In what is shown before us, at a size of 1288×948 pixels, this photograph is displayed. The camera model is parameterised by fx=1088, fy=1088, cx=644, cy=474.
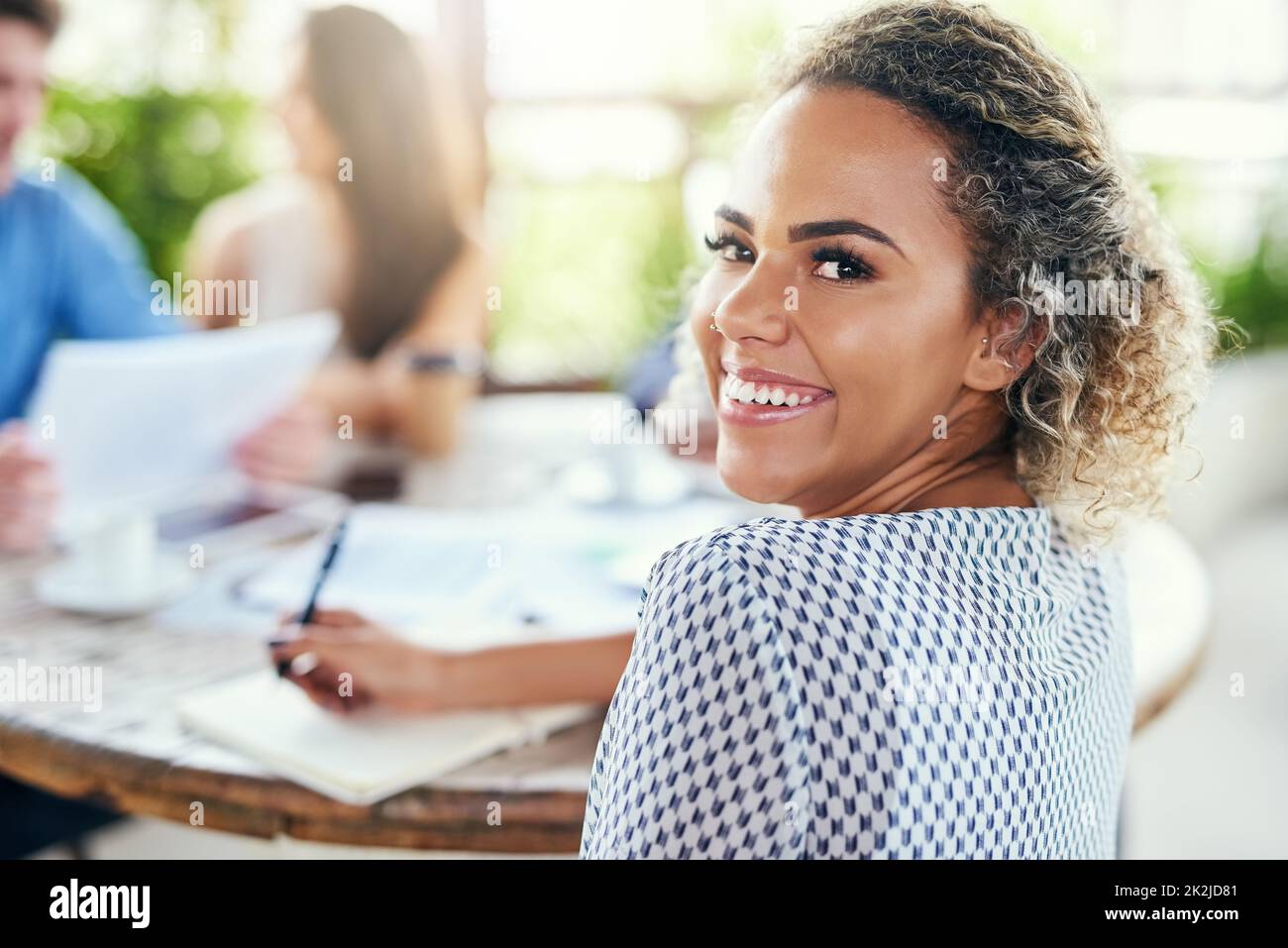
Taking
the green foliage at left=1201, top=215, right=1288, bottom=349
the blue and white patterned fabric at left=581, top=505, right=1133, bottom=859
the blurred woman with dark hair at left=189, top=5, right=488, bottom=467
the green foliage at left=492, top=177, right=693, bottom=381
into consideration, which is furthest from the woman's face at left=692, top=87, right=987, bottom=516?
the green foliage at left=492, top=177, right=693, bottom=381

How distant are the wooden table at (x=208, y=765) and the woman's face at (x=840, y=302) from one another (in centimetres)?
34

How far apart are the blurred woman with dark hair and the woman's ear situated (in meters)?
1.41

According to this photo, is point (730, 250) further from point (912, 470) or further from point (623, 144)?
point (623, 144)

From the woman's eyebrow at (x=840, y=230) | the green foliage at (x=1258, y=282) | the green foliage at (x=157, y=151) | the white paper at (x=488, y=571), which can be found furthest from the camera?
the green foliage at (x=157, y=151)

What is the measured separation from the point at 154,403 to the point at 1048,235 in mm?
1060

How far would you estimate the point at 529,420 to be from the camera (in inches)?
92.2

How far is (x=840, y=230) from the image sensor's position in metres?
0.77

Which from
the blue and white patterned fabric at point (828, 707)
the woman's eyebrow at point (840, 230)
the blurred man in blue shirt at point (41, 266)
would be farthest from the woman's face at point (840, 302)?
the blurred man in blue shirt at point (41, 266)

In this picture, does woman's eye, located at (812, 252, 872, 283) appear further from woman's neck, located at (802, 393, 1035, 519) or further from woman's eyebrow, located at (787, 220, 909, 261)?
woman's neck, located at (802, 393, 1035, 519)

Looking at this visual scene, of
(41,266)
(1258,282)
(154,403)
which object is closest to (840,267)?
(154,403)

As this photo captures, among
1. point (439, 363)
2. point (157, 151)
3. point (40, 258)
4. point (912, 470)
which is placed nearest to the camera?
point (912, 470)

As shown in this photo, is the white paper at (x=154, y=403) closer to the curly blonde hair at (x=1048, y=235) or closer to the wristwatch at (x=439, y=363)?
the wristwatch at (x=439, y=363)

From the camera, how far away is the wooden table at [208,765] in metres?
0.94

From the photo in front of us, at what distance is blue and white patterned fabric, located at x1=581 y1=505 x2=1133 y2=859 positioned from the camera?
2.01ft
